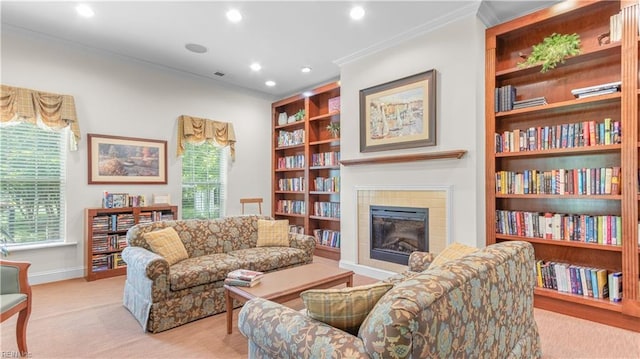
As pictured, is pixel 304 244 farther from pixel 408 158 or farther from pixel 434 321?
pixel 434 321

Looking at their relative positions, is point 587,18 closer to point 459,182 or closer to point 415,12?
point 415,12

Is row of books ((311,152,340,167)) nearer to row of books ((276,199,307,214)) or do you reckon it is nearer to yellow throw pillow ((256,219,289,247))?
row of books ((276,199,307,214))

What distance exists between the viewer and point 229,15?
338cm

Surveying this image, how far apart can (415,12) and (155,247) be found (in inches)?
138

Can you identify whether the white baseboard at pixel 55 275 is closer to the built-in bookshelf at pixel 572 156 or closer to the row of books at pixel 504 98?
the built-in bookshelf at pixel 572 156

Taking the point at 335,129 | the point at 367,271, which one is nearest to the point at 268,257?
the point at 367,271

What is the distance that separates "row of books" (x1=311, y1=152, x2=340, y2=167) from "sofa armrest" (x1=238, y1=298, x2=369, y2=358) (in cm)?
365

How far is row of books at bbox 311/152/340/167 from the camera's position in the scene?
16.9 feet

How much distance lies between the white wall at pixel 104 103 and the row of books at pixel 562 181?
4227 mm

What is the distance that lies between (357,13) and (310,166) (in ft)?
8.88

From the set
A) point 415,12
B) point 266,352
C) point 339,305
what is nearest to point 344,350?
point 339,305

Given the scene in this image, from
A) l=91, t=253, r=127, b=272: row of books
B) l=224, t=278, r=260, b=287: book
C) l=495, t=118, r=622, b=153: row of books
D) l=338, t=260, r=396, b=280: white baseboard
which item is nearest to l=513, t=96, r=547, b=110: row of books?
l=495, t=118, r=622, b=153: row of books

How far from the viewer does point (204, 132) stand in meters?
5.30

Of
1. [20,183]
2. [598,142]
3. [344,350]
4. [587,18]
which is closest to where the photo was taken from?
[344,350]
